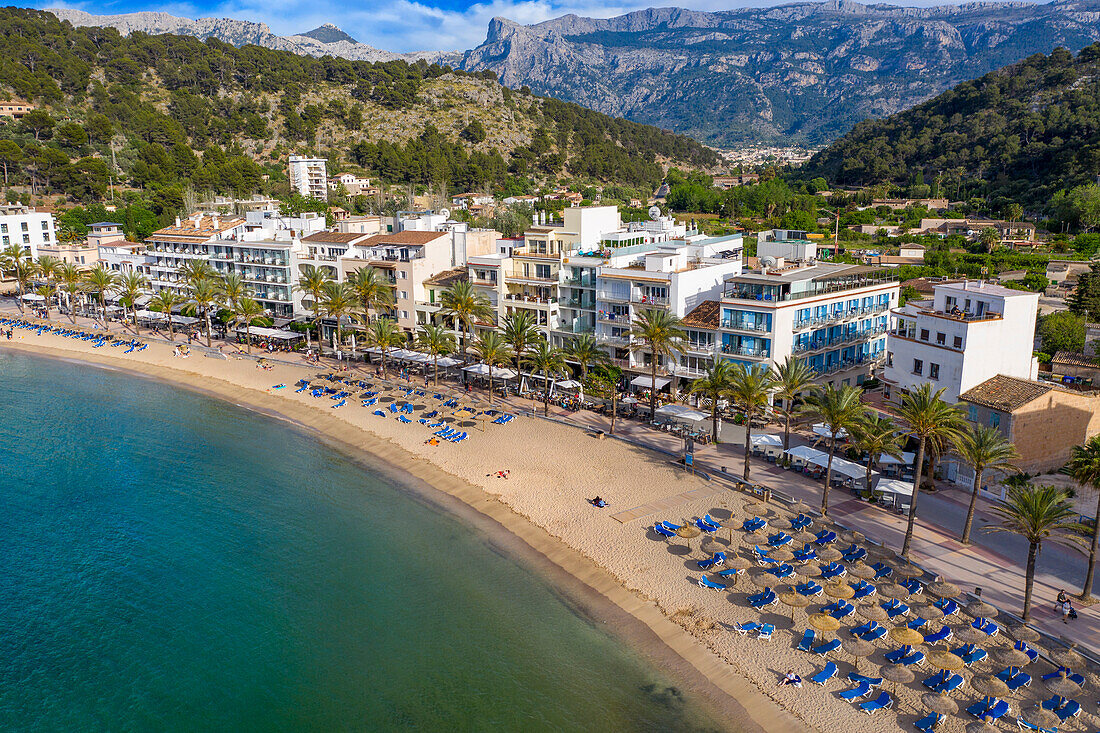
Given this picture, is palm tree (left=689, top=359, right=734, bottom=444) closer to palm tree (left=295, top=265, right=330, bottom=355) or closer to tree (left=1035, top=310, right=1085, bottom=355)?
tree (left=1035, top=310, right=1085, bottom=355)

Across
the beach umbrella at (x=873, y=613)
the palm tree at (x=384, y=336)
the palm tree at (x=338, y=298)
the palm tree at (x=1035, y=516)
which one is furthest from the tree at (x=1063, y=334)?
the palm tree at (x=338, y=298)

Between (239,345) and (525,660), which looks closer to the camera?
(525,660)

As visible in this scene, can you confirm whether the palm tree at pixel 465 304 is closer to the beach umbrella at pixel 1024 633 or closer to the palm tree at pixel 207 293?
the palm tree at pixel 207 293

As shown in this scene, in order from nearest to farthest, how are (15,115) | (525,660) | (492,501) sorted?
(525,660) < (492,501) < (15,115)

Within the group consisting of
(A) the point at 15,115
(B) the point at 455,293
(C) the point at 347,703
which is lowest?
(C) the point at 347,703

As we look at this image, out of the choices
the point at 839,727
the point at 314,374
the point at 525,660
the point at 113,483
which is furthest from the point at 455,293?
the point at 839,727

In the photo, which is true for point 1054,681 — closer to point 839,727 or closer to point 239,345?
point 839,727

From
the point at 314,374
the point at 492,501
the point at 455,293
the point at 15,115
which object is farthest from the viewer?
the point at 15,115
